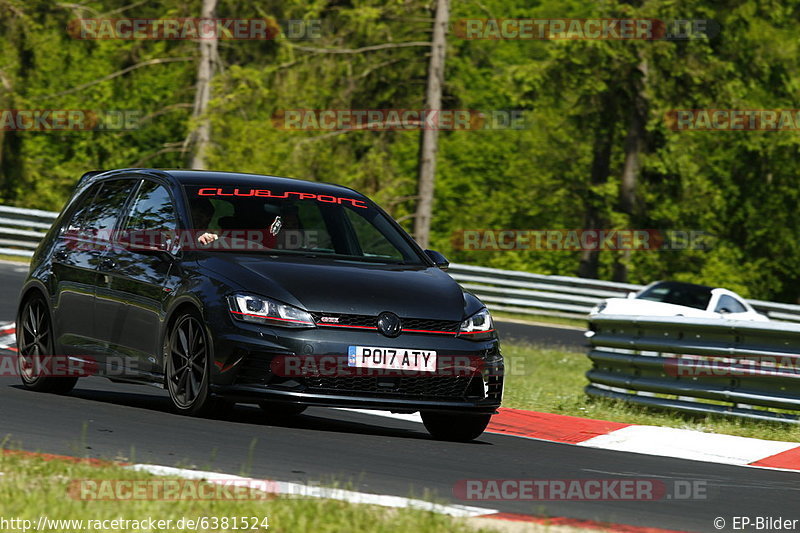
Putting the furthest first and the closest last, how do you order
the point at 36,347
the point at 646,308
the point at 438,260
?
the point at 646,308
the point at 36,347
the point at 438,260

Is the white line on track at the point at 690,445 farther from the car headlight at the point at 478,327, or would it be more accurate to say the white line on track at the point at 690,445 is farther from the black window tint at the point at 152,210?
the black window tint at the point at 152,210

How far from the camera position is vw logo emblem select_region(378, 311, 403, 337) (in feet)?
27.3

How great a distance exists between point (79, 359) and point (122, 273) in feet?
2.73

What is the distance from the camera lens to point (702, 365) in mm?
12070

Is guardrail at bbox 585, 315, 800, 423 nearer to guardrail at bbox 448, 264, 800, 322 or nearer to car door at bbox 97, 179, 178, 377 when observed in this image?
car door at bbox 97, 179, 178, 377

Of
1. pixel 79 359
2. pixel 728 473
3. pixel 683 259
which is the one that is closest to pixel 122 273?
pixel 79 359

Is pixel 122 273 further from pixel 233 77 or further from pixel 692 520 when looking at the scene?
pixel 233 77

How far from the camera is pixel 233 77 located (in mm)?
32812

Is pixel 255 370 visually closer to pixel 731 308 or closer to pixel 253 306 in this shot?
pixel 253 306

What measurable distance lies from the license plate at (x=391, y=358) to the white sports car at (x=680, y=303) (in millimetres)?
15656

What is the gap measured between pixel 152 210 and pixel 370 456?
274cm

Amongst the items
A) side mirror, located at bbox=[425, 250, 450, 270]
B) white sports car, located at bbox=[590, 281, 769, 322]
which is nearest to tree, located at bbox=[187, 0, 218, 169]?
white sports car, located at bbox=[590, 281, 769, 322]

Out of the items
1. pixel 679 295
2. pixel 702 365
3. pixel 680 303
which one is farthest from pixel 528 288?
pixel 702 365

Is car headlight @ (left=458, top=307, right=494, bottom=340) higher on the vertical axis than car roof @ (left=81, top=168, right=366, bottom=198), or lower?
lower
